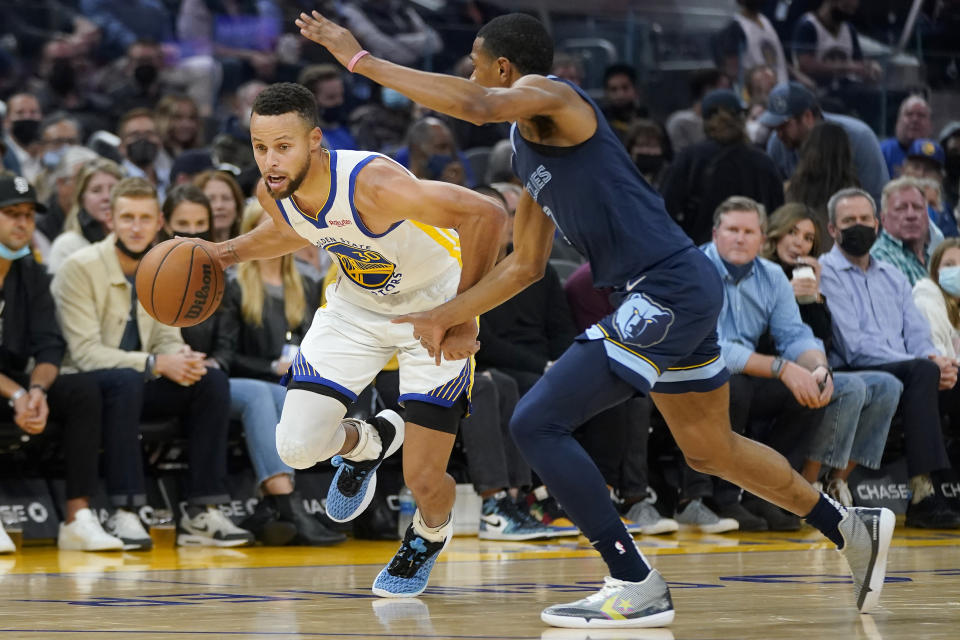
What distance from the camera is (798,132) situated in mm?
10336

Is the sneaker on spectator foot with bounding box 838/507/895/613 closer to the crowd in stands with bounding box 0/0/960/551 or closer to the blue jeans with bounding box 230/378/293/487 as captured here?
the crowd in stands with bounding box 0/0/960/551

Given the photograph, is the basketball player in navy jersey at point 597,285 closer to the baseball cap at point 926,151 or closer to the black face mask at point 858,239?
the black face mask at point 858,239

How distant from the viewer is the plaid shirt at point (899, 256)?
8913mm

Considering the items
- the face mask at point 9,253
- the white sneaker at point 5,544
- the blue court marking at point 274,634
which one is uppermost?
the face mask at point 9,253

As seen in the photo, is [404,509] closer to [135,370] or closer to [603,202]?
[135,370]

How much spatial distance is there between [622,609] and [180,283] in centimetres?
196

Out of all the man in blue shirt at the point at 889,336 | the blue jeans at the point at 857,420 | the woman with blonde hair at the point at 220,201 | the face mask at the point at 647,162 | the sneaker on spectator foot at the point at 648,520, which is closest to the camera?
the sneaker on spectator foot at the point at 648,520

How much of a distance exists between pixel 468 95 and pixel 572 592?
201cm

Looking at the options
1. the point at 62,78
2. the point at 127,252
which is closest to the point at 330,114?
the point at 62,78

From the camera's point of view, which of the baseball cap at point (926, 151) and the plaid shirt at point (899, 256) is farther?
the baseball cap at point (926, 151)

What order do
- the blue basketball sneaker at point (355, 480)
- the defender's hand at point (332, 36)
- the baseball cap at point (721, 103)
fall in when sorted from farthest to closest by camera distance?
the baseball cap at point (721, 103) < the blue basketball sneaker at point (355, 480) < the defender's hand at point (332, 36)

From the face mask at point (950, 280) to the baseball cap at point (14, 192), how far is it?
524 centimetres

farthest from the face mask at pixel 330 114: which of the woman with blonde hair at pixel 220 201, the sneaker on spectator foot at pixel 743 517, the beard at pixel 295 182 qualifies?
the beard at pixel 295 182

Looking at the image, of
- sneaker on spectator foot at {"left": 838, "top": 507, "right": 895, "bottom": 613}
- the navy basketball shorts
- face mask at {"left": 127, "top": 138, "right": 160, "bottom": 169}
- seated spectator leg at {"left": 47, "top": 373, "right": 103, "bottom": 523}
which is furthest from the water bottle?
the navy basketball shorts
